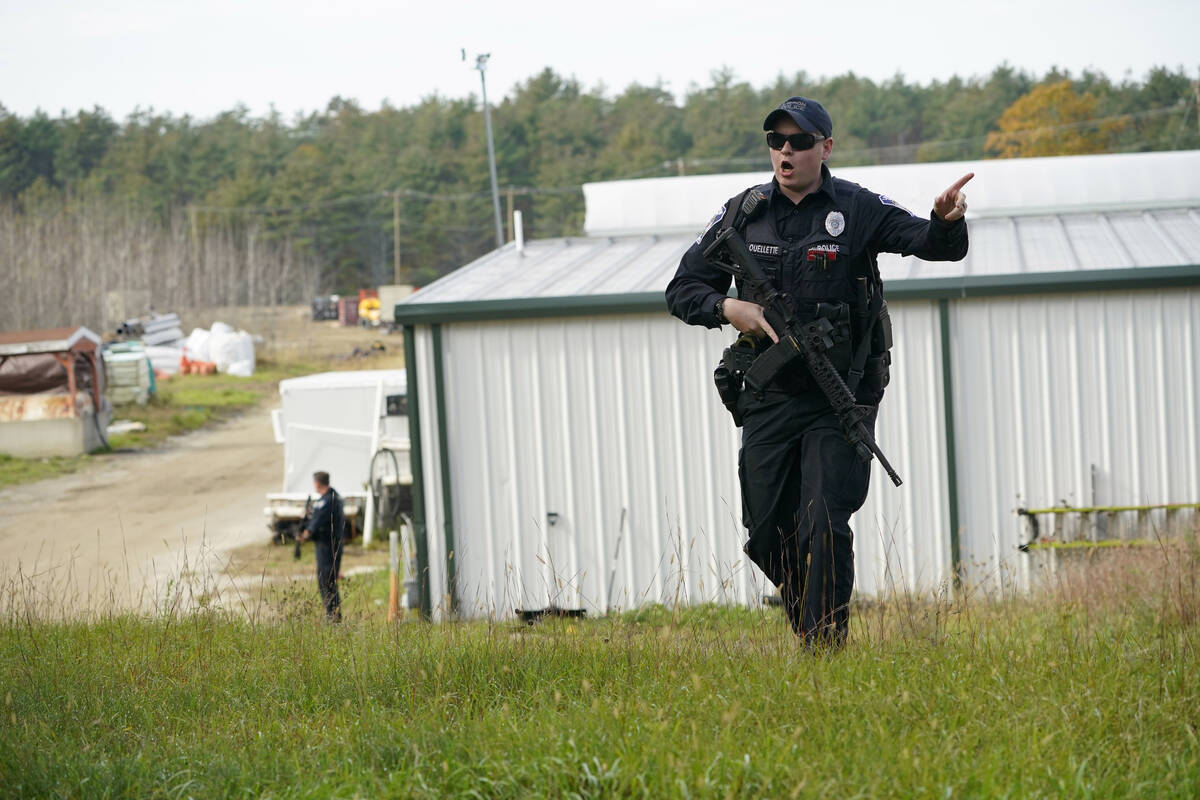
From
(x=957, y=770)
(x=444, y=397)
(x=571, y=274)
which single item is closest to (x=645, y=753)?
(x=957, y=770)

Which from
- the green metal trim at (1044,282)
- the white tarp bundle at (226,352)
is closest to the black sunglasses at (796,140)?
the green metal trim at (1044,282)

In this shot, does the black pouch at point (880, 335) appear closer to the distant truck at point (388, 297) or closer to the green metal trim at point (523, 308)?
the green metal trim at point (523, 308)

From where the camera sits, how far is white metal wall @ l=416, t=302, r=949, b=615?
→ 10461 millimetres

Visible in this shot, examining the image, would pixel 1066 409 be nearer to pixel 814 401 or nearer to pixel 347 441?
pixel 814 401

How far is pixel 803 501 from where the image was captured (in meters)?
4.14

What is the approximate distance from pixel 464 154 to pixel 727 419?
76.4 meters

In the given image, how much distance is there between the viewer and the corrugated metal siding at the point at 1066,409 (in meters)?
10.1

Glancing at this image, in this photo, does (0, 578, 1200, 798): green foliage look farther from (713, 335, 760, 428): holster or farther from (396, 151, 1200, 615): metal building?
(396, 151, 1200, 615): metal building

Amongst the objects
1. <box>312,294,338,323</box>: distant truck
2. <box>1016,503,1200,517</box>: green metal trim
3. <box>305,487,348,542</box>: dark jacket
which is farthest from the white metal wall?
<box>312,294,338,323</box>: distant truck

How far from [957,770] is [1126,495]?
8199mm

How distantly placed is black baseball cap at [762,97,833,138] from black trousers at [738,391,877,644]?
2.96 feet

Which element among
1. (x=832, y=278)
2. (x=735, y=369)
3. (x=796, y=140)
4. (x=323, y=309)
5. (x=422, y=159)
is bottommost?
(x=735, y=369)

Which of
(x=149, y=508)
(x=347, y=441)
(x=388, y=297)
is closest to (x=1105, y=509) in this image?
(x=347, y=441)

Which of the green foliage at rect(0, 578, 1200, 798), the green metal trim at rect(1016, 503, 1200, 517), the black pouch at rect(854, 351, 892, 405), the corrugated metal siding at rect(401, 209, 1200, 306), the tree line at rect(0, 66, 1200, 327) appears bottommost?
the green metal trim at rect(1016, 503, 1200, 517)
